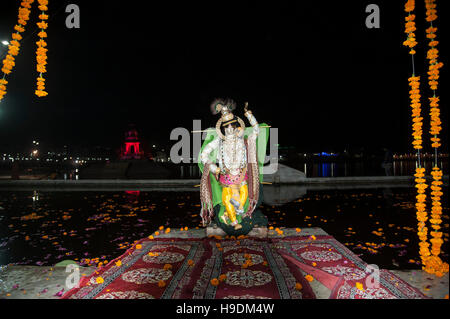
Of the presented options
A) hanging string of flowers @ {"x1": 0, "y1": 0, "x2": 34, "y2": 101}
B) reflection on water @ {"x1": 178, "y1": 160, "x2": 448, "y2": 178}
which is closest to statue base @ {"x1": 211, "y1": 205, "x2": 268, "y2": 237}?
hanging string of flowers @ {"x1": 0, "y1": 0, "x2": 34, "y2": 101}

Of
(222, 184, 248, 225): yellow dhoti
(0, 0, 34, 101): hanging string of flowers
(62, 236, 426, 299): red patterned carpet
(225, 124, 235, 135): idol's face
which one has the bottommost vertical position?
(62, 236, 426, 299): red patterned carpet

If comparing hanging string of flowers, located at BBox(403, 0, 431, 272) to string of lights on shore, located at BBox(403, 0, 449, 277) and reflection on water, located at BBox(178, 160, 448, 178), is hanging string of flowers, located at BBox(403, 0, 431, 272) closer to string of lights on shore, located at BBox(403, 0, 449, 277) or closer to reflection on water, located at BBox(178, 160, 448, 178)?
string of lights on shore, located at BBox(403, 0, 449, 277)

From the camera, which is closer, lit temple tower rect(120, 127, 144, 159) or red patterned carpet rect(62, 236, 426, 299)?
red patterned carpet rect(62, 236, 426, 299)

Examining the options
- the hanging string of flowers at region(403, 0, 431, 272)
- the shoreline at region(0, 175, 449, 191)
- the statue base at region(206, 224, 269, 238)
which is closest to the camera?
the hanging string of flowers at region(403, 0, 431, 272)

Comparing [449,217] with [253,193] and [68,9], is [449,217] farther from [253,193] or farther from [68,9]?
[68,9]

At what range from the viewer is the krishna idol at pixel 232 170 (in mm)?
5184

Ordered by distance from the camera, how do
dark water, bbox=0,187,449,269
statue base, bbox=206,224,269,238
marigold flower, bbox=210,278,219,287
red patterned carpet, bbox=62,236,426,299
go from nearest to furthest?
1. red patterned carpet, bbox=62,236,426,299
2. marigold flower, bbox=210,278,219,287
3. dark water, bbox=0,187,449,269
4. statue base, bbox=206,224,269,238

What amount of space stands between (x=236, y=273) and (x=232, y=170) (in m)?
2.07

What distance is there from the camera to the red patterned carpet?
120 inches

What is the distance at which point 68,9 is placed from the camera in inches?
190

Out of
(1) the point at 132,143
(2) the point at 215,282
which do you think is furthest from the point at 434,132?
(1) the point at 132,143

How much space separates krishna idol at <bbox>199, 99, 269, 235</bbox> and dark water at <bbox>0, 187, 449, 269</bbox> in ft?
6.19

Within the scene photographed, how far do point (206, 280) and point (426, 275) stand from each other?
282 centimetres

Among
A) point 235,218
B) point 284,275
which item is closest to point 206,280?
point 284,275
